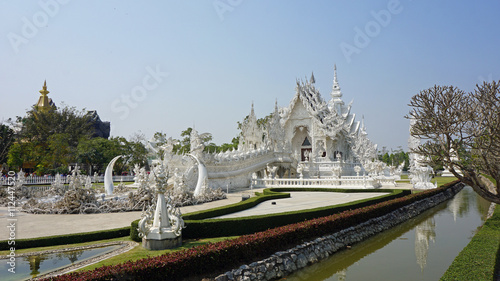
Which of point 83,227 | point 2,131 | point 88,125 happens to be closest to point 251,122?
point 83,227

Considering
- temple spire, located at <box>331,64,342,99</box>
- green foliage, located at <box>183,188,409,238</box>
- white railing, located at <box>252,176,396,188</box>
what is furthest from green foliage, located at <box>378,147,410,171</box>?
green foliage, located at <box>183,188,409,238</box>

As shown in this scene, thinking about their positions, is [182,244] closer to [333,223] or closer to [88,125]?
[333,223]

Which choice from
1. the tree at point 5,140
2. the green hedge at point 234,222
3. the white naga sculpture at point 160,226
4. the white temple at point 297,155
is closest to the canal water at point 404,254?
the green hedge at point 234,222

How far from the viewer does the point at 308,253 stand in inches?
369

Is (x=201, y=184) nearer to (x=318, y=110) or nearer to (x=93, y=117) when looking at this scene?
(x=318, y=110)

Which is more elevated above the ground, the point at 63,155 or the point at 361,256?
the point at 63,155

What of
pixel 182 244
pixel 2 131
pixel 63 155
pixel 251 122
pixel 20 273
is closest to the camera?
pixel 20 273

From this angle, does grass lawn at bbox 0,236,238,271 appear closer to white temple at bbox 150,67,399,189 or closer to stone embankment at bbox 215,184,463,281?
stone embankment at bbox 215,184,463,281

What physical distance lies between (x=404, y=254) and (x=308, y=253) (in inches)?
125

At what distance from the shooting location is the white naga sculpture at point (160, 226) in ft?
Answer: 25.3

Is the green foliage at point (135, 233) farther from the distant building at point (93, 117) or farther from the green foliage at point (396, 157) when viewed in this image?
the green foliage at point (396, 157)

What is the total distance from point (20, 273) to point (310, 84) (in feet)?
116

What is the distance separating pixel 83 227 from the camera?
398 inches

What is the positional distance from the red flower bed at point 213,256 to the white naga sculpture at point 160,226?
0.97 m
